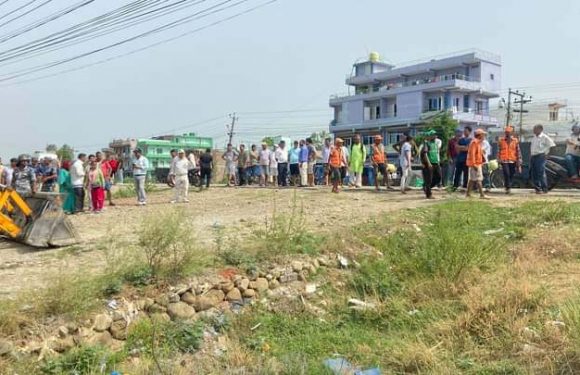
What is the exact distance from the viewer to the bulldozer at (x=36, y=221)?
907 centimetres

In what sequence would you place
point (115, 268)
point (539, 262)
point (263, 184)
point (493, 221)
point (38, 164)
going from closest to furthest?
point (115, 268)
point (539, 262)
point (493, 221)
point (38, 164)
point (263, 184)

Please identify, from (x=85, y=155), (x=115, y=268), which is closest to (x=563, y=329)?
(x=115, y=268)

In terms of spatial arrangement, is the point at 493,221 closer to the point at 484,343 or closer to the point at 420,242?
the point at 420,242

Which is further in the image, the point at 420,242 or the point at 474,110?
the point at 474,110

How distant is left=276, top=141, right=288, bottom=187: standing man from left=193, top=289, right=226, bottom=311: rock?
11.9m

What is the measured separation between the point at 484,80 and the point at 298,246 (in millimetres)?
50551

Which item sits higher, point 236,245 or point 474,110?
point 474,110

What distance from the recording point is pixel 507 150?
41.0 ft

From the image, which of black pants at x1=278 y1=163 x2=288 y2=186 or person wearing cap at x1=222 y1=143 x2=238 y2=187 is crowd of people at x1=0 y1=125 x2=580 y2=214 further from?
person wearing cap at x1=222 y1=143 x2=238 y2=187

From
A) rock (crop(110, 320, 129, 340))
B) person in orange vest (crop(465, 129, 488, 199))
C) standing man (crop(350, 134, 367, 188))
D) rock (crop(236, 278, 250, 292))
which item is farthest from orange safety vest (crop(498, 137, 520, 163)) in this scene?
rock (crop(110, 320, 129, 340))

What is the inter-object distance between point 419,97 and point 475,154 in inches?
1684

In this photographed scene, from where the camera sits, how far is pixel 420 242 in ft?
26.1

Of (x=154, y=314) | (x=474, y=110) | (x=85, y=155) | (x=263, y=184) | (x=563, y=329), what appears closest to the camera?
(x=563, y=329)

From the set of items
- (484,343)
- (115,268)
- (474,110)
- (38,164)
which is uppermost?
(474,110)
